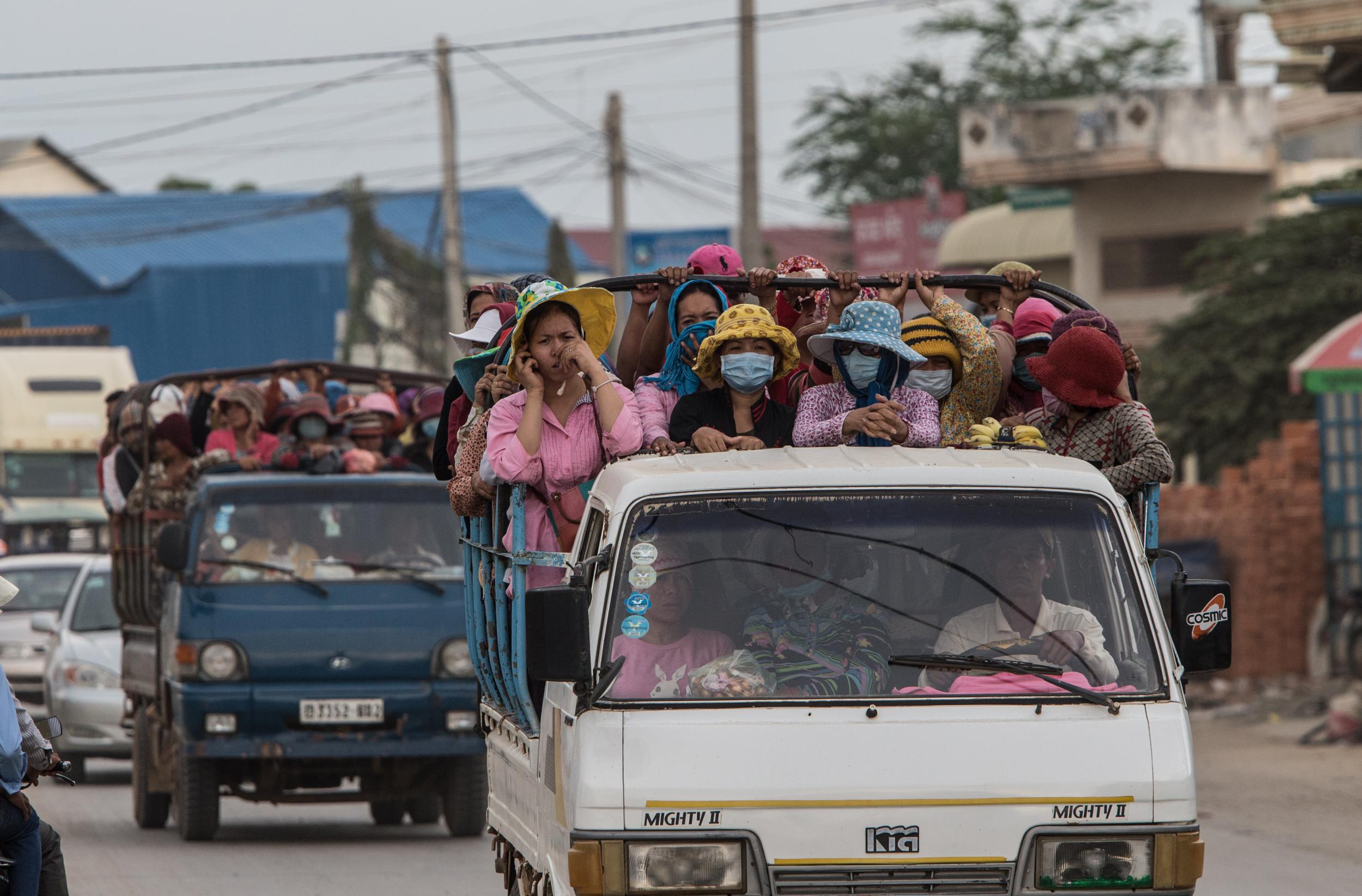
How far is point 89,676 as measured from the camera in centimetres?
1538

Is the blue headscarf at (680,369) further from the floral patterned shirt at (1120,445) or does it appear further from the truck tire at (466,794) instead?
the truck tire at (466,794)

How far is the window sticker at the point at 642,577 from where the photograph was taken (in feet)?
17.3

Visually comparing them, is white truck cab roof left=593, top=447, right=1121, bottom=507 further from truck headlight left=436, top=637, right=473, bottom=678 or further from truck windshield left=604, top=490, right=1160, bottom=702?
truck headlight left=436, top=637, right=473, bottom=678

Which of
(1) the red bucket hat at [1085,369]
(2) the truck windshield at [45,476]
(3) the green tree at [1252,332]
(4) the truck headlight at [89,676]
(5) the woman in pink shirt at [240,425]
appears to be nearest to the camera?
(1) the red bucket hat at [1085,369]

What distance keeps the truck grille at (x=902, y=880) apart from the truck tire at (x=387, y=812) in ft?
26.9

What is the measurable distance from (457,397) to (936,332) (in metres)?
1.91

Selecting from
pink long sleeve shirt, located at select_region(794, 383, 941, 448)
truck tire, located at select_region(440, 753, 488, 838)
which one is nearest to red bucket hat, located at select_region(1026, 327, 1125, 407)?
pink long sleeve shirt, located at select_region(794, 383, 941, 448)

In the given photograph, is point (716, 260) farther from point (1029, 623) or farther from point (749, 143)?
point (749, 143)

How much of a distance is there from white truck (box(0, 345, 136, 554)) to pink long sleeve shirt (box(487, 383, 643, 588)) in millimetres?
23463

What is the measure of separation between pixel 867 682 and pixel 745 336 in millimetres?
1479

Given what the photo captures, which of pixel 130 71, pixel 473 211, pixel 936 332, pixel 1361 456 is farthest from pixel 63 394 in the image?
pixel 473 211

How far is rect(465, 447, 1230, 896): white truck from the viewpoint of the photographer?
16.1 ft

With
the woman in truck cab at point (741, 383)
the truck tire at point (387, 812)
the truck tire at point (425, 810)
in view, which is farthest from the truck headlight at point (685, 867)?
the truck tire at point (387, 812)

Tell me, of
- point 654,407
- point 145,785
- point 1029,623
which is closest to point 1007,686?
point 1029,623
